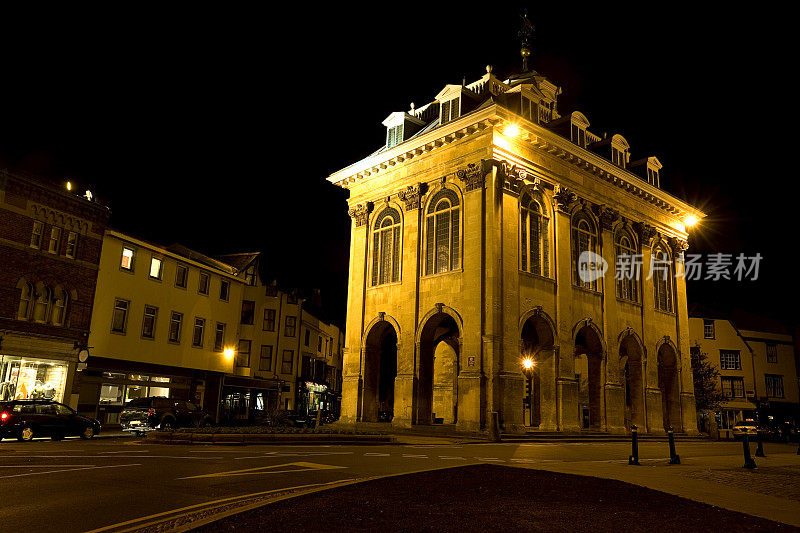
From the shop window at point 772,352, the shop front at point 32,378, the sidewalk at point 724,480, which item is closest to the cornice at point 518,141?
the sidewalk at point 724,480

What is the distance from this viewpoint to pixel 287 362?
53.5 metres

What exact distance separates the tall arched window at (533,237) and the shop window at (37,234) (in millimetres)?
22735

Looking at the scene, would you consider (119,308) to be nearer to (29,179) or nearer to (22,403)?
(29,179)

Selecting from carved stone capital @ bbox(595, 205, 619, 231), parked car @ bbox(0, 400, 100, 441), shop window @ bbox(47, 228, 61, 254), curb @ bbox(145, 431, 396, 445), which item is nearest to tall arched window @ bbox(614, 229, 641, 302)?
carved stone capital @ bbox(595, 205, 619, 231)

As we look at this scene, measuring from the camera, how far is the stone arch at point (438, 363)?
30.9 meters

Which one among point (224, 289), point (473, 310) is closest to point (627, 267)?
point (473, 310)

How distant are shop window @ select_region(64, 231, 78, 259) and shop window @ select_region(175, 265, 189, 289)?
7.17 m

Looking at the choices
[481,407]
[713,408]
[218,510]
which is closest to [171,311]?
[481,407]

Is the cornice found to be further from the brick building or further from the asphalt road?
the asphalt road

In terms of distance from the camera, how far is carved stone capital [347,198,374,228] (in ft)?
119

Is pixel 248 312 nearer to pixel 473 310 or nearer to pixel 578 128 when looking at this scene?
pixel 473 310

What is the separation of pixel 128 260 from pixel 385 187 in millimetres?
14569

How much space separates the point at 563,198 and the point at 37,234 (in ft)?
84.1

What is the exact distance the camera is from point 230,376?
4534 centimetres
